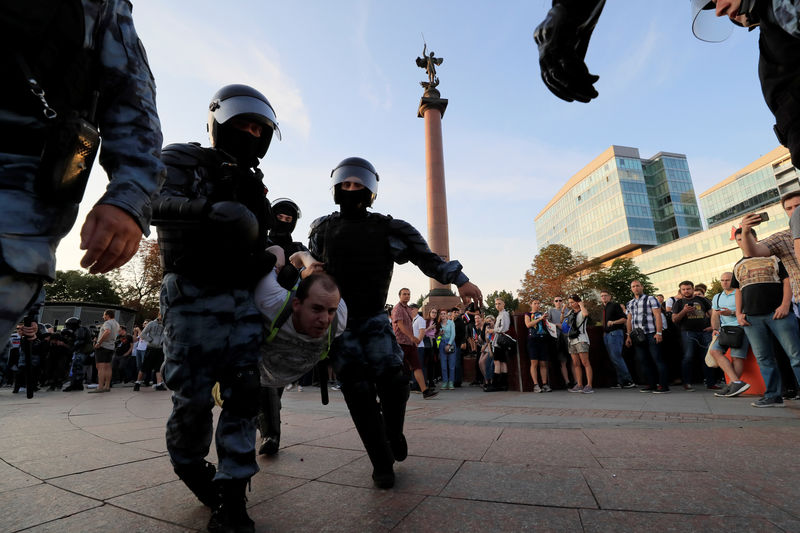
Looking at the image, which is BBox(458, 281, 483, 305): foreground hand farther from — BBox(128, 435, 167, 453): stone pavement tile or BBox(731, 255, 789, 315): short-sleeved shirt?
BBox(731, 255, 789, 315): short-sleeved shirt

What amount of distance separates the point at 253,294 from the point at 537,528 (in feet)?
5.00

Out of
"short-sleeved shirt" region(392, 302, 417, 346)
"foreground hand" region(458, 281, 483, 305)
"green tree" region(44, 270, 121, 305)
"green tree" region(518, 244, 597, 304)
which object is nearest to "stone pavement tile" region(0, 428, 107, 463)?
"foreground hand" region(458, 281, 483, 305)

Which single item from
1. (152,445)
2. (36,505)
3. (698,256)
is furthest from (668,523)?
(698,256)

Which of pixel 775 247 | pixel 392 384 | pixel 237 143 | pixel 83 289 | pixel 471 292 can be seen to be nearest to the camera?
pixel 237 143

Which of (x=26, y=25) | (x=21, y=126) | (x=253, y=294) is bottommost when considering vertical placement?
(x=253, y=294)

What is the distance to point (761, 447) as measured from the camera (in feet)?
8.43

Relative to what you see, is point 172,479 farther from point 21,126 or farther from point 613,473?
point 613,473

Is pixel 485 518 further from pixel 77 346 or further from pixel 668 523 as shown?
pixel 77 346

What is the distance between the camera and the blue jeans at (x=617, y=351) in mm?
7836

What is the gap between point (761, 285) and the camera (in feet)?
15.0

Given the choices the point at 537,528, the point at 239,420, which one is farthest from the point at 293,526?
the point at 537,528

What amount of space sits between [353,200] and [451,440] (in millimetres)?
1890

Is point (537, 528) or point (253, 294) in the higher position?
point (253, 294)

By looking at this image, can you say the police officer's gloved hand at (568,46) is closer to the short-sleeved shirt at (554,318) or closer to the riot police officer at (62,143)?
the riot police officer at (62,143)
